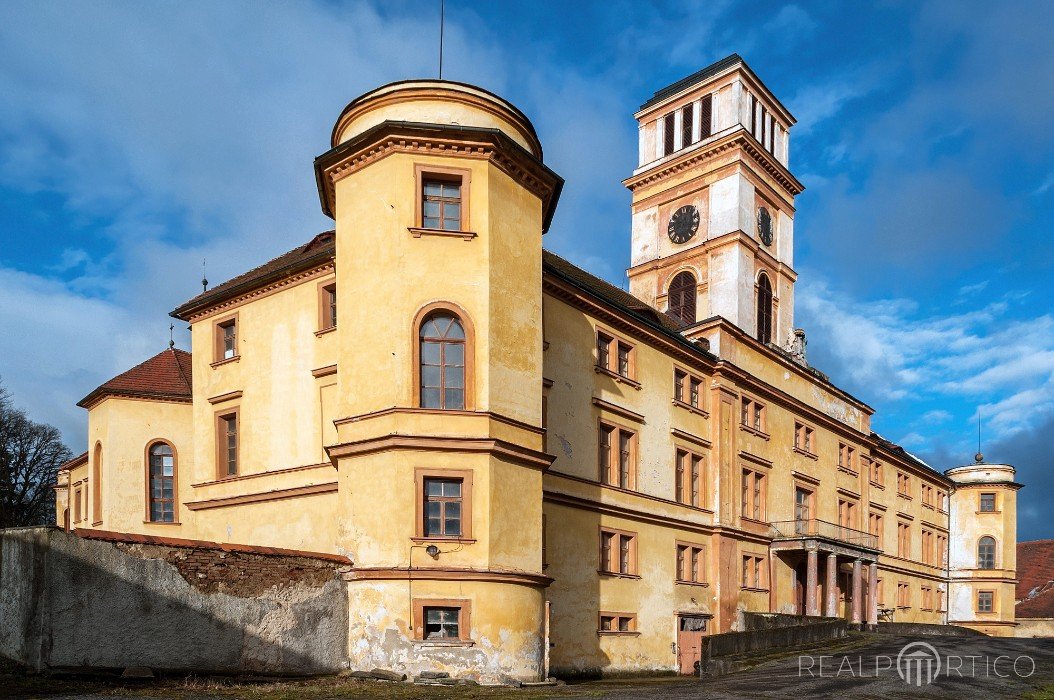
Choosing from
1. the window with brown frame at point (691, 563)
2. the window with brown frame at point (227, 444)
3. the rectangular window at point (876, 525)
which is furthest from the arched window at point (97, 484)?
the rectangular window at point (876, 525)

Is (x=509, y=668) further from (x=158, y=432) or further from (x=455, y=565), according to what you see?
(x=158, y=432)

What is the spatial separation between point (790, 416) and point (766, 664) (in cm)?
1542

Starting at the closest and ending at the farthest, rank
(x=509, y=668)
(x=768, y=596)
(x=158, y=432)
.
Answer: (x=509, y=668), (x=158, y=432), (x=768, y=596)

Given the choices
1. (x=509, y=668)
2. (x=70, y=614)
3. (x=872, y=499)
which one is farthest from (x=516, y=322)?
(x=872, y=499)

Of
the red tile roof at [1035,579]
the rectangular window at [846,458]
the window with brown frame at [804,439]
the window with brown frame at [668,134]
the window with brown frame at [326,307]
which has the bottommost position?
the red tile roof at [1035,579]

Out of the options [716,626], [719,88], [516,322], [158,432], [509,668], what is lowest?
[716,626]

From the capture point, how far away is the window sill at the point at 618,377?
2649cm

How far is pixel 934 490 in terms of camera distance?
5619 centimetres

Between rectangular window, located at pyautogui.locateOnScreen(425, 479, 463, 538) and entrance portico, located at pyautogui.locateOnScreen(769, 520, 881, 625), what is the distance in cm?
2013

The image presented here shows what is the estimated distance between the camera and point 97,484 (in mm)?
29609

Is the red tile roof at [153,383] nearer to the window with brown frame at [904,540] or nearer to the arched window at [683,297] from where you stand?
the arched window at [683,297]

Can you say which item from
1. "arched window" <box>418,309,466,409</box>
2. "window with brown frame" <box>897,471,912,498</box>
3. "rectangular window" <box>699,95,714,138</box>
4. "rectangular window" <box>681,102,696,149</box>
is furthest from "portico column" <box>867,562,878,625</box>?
"arched window" <box>418,309,466,409</box>

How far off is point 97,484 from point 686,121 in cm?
3158

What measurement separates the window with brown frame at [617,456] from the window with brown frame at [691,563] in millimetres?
3748
